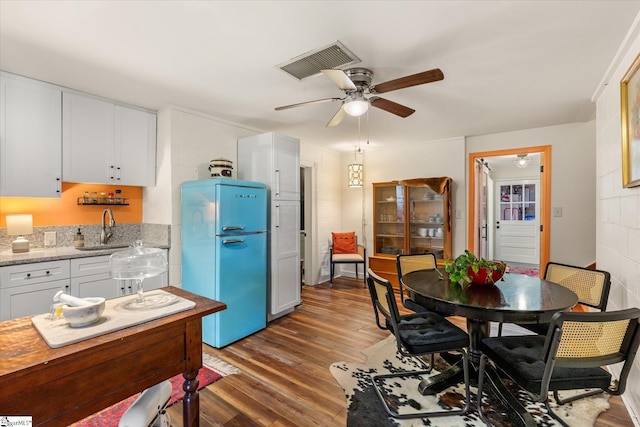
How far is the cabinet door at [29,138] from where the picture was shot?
2.46 m

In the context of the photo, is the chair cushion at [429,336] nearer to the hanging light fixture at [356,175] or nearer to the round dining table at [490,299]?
the round dining table at [490,299]

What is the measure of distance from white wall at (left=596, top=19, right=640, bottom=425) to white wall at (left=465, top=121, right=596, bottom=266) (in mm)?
1169

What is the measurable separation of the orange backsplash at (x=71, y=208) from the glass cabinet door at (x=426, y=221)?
13.1ft

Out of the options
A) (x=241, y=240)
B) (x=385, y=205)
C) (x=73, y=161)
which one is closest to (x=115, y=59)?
(x=73, y=161)

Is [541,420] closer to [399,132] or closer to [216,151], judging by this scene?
[399,132]

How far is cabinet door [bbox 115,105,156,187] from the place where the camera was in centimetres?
314

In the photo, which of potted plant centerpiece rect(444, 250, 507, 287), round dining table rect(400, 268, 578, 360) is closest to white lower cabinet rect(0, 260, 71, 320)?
round dining table rect(400, 268, 578, 360)

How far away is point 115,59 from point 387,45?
6.61 ft

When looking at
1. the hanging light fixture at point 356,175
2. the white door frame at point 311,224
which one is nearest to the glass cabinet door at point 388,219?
the hanging light fixture at point 356,175

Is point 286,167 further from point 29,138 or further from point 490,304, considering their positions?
point 490,304

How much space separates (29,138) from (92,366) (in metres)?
2.56

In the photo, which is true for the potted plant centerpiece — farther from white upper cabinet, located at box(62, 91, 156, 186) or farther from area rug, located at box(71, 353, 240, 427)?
white upper cabinet, located at box(62, 91, 156, 186)

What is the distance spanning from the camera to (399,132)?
4.26 meters

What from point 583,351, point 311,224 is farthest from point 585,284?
point 311,224
